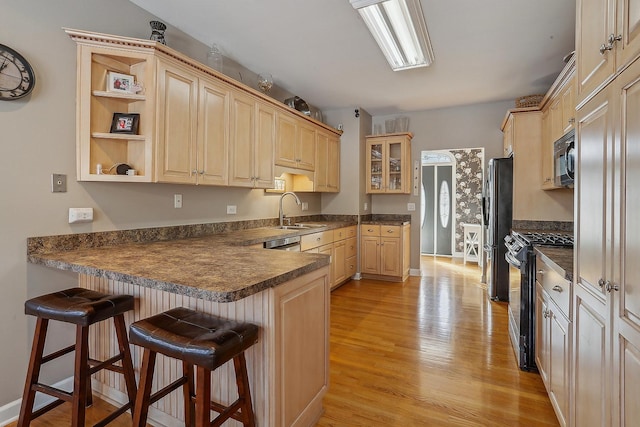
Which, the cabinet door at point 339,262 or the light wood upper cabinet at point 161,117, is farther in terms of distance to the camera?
the cabinet door at point 339,262

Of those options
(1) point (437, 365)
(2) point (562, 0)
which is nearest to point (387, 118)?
(2) point (562, 0)

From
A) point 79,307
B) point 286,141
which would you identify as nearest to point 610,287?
point 79,307

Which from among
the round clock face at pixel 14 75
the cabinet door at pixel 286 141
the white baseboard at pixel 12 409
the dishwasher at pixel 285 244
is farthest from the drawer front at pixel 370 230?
the round clock face at pixel 14 75

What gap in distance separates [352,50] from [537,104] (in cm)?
220

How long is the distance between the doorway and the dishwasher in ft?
14.0

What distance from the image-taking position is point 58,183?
1.93 m

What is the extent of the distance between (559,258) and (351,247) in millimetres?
3190

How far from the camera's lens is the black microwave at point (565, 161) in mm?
2162

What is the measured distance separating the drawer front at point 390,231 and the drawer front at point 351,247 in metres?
0.43

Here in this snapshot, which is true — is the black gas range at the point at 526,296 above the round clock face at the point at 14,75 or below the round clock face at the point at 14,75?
below

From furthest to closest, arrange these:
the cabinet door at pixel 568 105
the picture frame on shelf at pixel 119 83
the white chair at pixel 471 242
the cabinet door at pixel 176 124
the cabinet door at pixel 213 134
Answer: the white chair at pixel 471 242 < the cabinet door at pixel 213 134 < the cabinet door at pixel 568 105 < the cabinet door at pixel 176 124 < the picture frame on shelf at pixel 119 83

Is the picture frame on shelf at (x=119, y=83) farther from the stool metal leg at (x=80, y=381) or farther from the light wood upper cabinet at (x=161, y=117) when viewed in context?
the stool metal leg at (x=80, y=381)

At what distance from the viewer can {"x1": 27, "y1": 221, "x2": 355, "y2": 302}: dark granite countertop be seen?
122 centimetres

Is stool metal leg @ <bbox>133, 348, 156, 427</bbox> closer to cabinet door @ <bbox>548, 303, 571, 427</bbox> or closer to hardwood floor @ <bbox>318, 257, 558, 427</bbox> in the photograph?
hardwood floor @ <bbox>318, 257, 558, 427</bbox>
